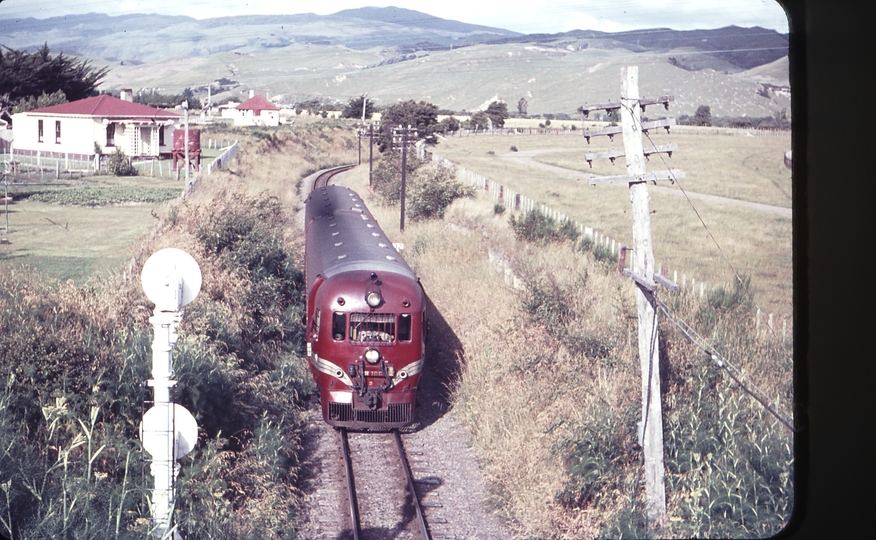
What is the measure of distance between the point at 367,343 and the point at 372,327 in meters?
0.25

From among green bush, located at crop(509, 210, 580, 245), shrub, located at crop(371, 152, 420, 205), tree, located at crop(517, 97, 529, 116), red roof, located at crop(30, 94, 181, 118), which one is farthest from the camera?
tree, located at crop(517, 97, 529, 116)

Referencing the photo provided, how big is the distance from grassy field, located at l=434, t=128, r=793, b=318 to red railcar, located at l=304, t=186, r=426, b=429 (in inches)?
183

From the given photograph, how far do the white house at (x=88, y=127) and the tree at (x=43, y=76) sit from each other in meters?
0.74

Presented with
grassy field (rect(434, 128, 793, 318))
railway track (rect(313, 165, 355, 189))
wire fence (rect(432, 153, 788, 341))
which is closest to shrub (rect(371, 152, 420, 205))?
wire fence (rect(432, 153, 788, 341))

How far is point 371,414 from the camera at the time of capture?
38.9ft

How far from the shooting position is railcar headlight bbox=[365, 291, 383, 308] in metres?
11.3

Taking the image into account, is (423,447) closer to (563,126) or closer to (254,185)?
(254,185)

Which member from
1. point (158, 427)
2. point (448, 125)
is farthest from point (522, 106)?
point (158, 427)

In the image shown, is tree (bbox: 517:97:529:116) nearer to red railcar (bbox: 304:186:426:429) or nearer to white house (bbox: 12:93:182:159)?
white house (bbox: 12:93:182:159)

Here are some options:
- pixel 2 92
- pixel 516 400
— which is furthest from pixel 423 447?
pixel 2 92

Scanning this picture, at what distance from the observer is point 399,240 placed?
1032 inches

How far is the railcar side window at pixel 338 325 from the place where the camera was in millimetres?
11391

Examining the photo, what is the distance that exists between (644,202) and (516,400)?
4.41 metres

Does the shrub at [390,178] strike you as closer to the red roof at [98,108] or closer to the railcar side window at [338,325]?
the red roof at [98,108]
